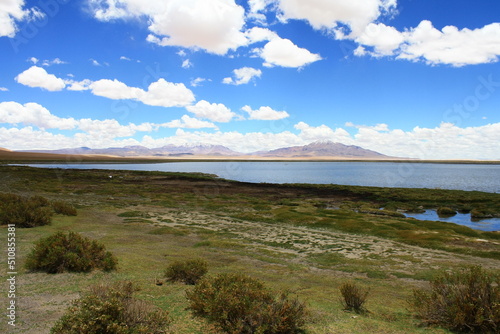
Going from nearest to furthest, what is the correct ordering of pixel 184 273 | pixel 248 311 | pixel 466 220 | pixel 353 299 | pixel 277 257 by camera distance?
pixel 248 311 < pixel 353 299 < pixel 184 273 < pixel 277 257 < pixel 466 220

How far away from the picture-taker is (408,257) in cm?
1695

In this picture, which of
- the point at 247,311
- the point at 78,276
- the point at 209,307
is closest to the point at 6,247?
the point at 78,276

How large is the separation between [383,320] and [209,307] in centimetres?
450

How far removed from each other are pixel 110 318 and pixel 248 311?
271 cm

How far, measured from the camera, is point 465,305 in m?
6.80

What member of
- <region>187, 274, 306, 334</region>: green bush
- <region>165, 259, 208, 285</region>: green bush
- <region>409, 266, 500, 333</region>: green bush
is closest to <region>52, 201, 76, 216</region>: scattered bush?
<region>165, 259, 208, 285</region>: green bush

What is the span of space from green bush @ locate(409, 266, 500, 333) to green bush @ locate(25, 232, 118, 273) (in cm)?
1015

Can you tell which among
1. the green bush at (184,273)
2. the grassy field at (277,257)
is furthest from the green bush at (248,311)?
the green bush at (184,273)

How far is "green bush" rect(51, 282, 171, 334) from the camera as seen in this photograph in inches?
217

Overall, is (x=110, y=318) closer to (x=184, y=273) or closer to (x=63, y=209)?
(x=184, y=273)

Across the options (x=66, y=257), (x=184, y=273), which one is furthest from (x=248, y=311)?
(x=66, y=257)

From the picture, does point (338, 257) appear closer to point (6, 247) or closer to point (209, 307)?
point (209, 307)

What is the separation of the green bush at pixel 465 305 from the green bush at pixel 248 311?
3218 mm

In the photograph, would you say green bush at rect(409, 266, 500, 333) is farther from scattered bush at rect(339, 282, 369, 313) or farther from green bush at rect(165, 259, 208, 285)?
green bush at rect(165, 259, 208, 285)
